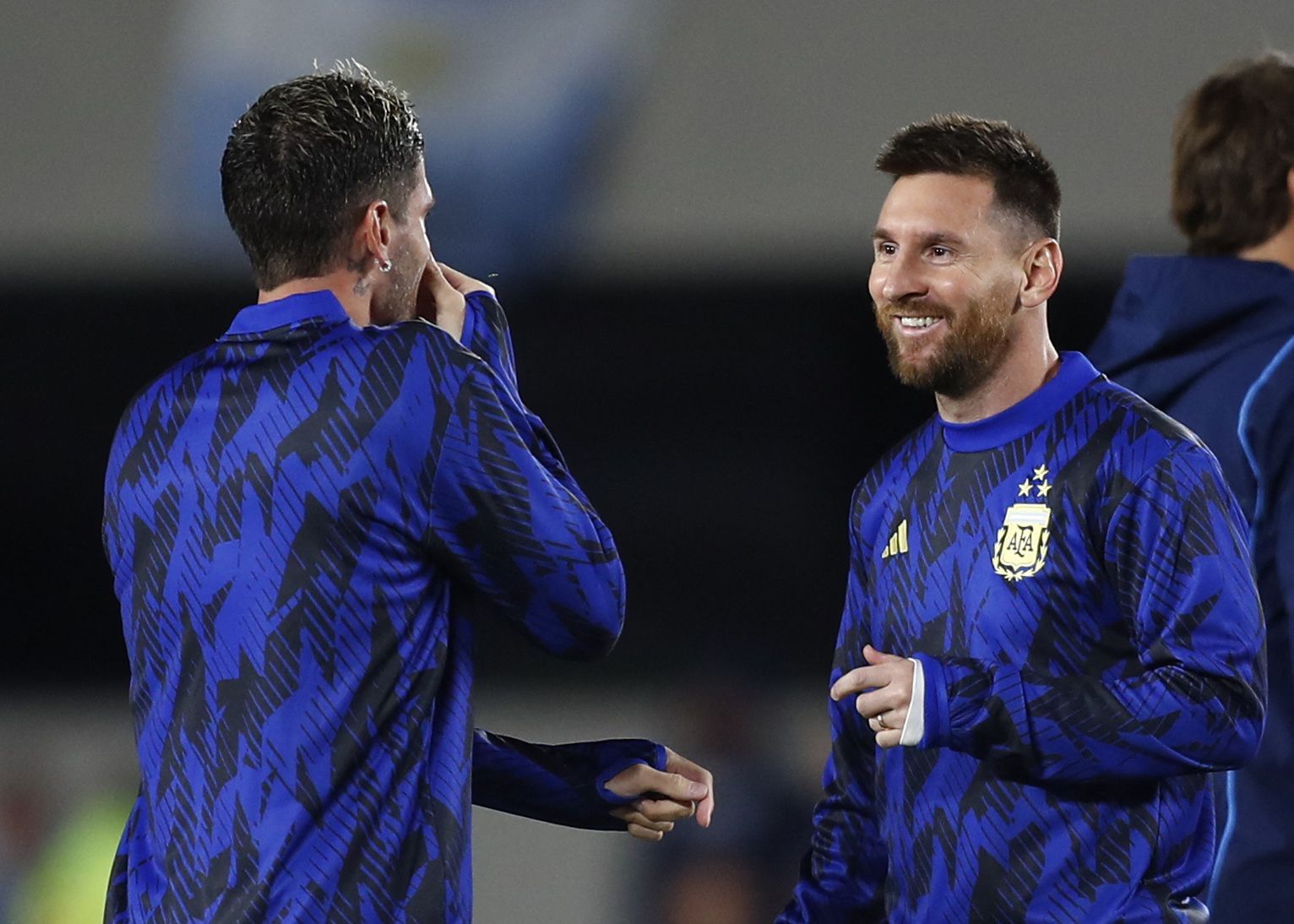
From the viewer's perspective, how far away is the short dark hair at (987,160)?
1797 mm

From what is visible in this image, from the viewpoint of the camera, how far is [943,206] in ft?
5.85

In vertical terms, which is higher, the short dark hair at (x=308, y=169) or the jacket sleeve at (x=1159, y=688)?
the short dark hair at (x=308, y=169)

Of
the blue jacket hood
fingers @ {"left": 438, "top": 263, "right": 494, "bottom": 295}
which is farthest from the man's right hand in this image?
the blue jacket hood

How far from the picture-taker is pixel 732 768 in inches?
200

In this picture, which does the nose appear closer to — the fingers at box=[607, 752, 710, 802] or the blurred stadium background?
the fingers at box=[607, 752, 710, 802]

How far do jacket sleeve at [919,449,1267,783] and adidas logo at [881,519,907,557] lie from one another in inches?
9.8

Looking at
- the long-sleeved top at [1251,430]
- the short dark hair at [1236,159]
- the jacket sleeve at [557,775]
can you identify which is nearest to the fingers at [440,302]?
the jacket sleeve at [557,775]

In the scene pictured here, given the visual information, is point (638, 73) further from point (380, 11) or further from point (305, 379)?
point (305, 379)

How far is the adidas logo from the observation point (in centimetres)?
179

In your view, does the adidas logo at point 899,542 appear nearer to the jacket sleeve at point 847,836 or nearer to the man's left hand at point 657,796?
the jacket sleeve at point 847,836

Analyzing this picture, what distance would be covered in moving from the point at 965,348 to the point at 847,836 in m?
0.53

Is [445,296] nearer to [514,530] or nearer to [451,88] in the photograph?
[514,530]

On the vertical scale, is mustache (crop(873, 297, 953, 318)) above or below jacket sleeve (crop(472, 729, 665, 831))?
above

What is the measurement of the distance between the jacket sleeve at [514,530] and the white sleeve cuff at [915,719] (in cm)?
27
